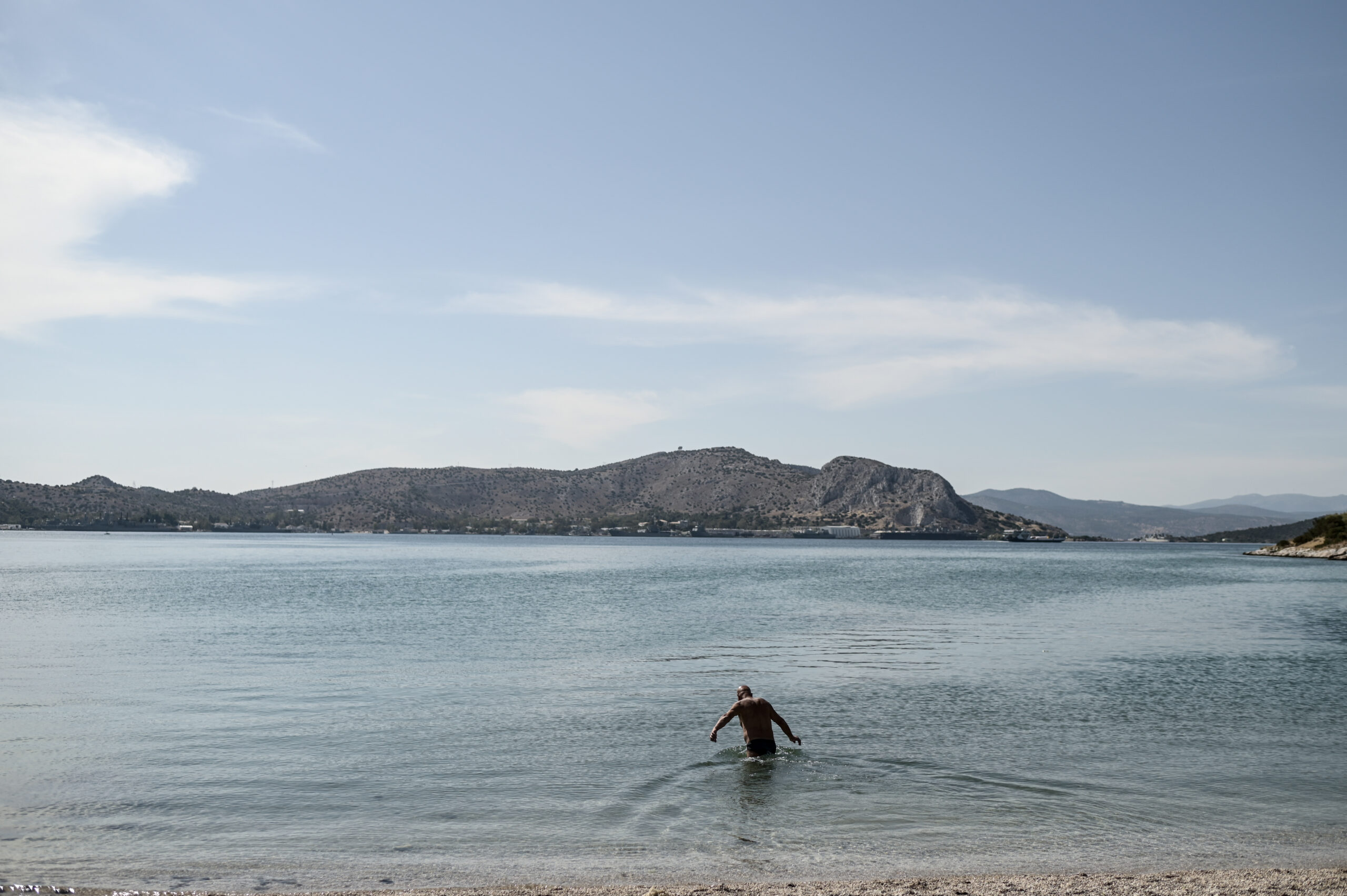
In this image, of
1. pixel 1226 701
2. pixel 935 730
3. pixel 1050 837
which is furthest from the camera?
pixel 1226 701

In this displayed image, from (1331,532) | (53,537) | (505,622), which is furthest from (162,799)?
(53,537)

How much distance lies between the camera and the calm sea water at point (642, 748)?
1142 centimetres

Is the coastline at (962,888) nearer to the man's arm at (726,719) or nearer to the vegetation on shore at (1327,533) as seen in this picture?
the man's arm at (726,719)

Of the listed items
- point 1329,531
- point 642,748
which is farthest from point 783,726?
point 1329,531

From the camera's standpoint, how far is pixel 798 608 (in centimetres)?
4838

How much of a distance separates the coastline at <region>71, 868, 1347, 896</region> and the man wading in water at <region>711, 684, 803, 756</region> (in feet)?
18.4

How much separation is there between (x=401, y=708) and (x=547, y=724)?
11.9 feet

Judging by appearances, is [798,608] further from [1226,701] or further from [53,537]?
[53,537]

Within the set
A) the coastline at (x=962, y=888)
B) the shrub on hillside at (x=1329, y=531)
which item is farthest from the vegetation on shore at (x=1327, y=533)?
the coastline at (x=962, y=888)

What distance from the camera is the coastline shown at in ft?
31.7

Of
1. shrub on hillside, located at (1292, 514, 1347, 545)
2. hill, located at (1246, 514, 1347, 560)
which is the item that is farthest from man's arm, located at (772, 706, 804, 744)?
shrub on hillside, located at (1292, 514, 1347, 545)

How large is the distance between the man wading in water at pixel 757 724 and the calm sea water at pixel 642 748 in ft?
1.11

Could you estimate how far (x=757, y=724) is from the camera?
16.2 metres

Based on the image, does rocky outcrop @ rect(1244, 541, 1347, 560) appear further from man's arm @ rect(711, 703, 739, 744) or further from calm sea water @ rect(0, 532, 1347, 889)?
man's arm @ rect(711, 703, 739, 744)
